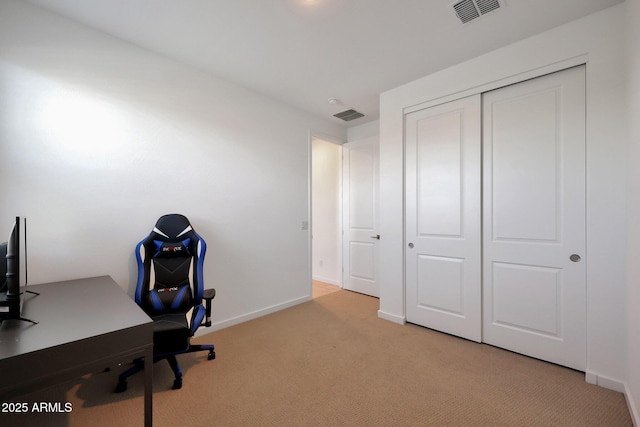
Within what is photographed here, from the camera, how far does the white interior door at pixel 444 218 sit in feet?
8.69

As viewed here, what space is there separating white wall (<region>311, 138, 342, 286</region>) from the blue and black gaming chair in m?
2.63

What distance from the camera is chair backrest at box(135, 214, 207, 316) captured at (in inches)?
88.4

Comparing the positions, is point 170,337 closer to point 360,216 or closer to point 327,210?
point 360,216

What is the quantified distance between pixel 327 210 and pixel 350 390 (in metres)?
3.25

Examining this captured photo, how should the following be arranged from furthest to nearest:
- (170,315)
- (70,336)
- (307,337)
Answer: (307,337) < (170,315) < (70,336)

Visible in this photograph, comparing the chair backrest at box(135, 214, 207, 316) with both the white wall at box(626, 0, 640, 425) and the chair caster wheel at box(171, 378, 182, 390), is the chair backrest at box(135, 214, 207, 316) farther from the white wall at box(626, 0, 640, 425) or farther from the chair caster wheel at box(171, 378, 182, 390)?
the white wall at box(626, 0, 640, 425)

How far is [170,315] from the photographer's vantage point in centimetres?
217

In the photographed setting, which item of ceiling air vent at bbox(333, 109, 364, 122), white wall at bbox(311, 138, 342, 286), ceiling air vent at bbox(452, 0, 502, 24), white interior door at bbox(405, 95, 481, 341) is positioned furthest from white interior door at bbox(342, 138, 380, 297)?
ceiling air vent at bbox(452, 0, 502, 24)

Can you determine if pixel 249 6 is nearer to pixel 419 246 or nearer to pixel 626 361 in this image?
A: pixel 419 246

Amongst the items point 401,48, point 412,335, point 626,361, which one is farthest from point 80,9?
point 626,361

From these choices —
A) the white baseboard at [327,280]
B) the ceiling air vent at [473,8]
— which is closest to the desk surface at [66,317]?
the ceiling air vent at [473,8]

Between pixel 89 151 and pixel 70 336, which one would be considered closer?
pixel 70 336

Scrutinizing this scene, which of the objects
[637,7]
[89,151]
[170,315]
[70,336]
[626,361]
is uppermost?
[637,7]

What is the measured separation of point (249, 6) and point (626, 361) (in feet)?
11.9
